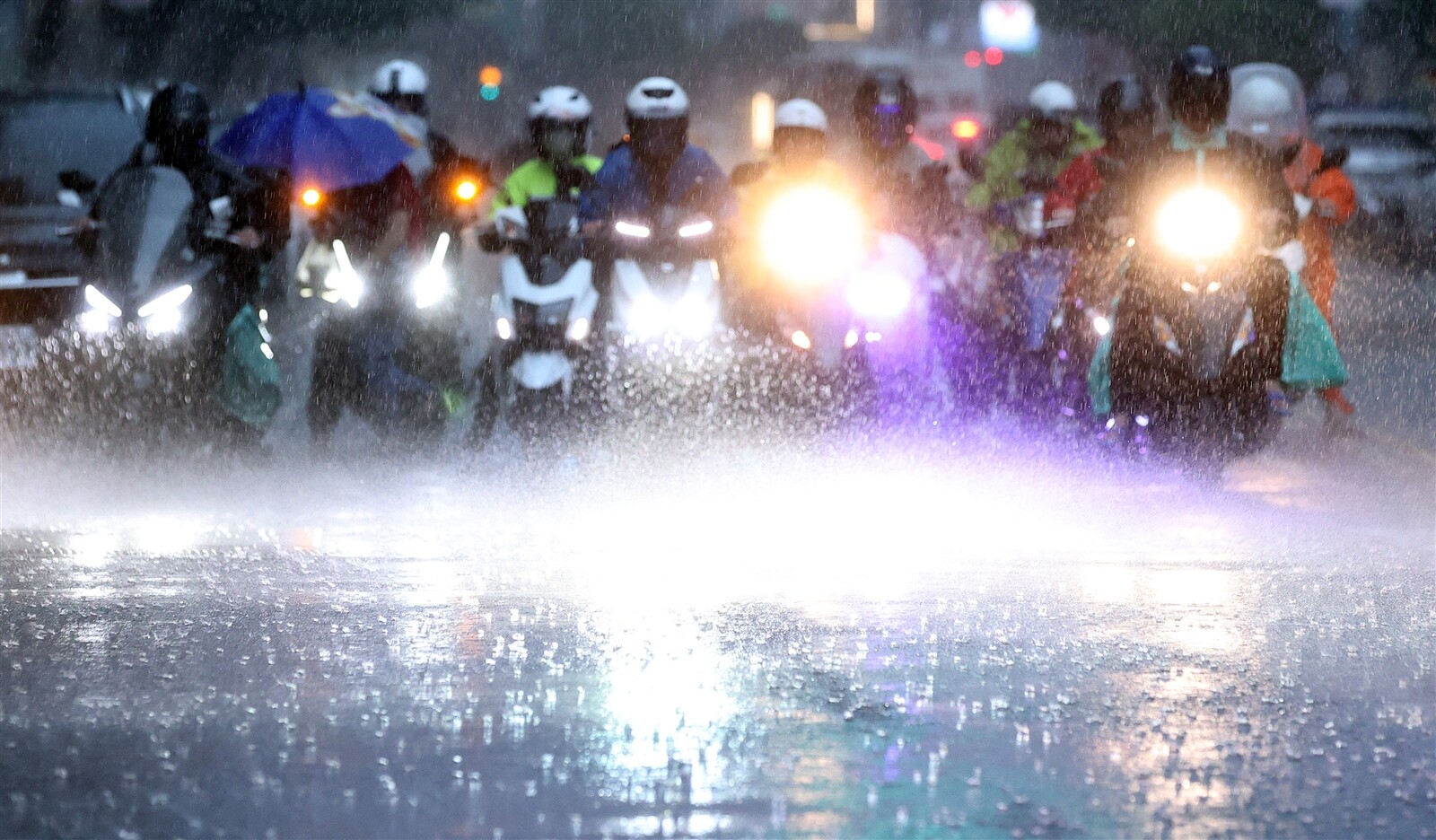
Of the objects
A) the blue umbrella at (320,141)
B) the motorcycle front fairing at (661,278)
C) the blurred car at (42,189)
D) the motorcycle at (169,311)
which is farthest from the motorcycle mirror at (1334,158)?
the blurred car at (42,189)

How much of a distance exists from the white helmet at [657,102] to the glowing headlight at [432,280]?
117cm

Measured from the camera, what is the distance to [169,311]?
11.5 m

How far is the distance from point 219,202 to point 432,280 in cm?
112

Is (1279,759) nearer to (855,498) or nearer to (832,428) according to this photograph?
(855,498)

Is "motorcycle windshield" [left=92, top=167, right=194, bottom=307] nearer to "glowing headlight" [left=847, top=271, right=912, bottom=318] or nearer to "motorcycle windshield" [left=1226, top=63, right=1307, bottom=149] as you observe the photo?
"glowing headlight" [left=847, top=271, right=912, bottom=318]

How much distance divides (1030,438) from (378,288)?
3.29 meters

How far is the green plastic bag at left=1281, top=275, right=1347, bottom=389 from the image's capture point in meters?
11.0

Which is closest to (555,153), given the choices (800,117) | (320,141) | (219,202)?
(320,141)

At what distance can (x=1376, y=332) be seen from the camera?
20.4 m

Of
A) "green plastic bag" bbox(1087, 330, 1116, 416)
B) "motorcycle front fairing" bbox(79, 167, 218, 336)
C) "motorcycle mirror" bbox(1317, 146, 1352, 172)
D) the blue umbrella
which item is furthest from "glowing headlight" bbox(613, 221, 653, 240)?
"motorcycle mirror" bbox(1317, 146, 1352, 172)

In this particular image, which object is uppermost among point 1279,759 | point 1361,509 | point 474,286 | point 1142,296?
point 474,286

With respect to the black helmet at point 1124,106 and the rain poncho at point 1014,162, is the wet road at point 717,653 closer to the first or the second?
the black helmet at point 1124,106

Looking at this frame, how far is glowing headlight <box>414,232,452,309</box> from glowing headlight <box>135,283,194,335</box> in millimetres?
1161

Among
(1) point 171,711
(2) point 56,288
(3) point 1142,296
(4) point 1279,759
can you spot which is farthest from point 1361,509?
(2) point 56,288
